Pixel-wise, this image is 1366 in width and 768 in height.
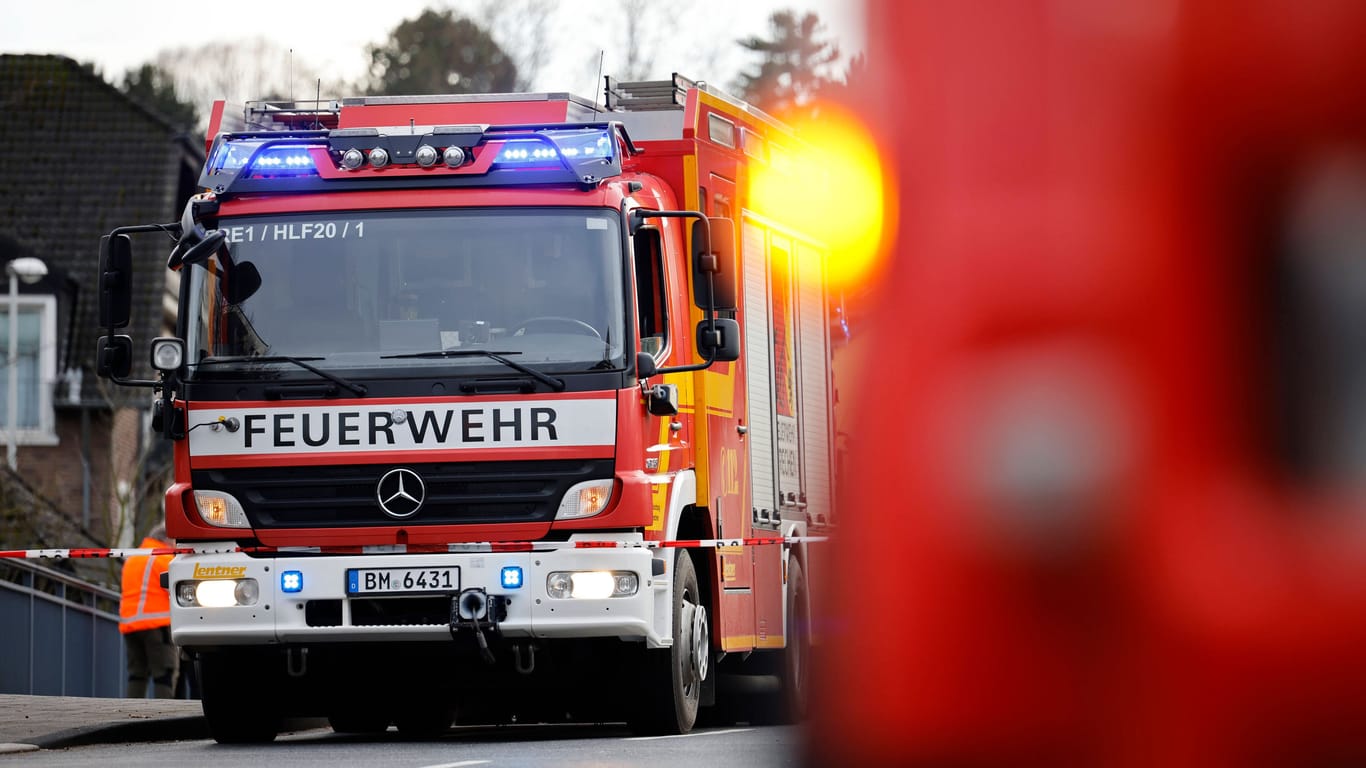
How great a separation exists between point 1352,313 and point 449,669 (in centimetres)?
1030

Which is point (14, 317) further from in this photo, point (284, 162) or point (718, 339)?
point (718, 339)

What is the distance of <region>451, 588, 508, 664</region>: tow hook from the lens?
1160 cm

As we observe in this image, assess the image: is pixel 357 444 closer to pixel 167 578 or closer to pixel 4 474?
pixel 167 578

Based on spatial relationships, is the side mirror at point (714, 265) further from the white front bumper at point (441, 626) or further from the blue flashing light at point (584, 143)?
the white front bumper at point (441, 626)

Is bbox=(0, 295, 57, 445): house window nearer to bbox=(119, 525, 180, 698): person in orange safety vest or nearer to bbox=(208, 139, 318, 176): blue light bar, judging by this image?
bbox=(119, 525, 180, 698): person in orange safety vest

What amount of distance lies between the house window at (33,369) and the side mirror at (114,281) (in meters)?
28.2

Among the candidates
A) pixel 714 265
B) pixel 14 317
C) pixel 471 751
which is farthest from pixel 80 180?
pixel 471 751

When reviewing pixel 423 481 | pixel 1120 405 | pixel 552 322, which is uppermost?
pixel 552 322

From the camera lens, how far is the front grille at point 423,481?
11.7 metres

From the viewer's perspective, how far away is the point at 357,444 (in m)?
11.8

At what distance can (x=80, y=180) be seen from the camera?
43.1 m

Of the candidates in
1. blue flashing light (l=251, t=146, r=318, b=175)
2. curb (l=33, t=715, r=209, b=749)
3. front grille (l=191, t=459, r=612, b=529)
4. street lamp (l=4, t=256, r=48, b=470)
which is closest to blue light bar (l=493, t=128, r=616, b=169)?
blue flashing light (l=251, t=146, r=318, b=175)

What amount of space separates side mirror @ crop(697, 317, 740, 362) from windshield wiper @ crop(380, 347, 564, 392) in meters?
0.75

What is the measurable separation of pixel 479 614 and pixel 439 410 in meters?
1.02
